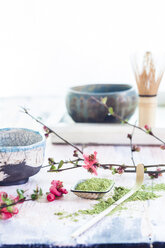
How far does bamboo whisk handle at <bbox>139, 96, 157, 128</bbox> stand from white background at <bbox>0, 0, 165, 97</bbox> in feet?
1.37

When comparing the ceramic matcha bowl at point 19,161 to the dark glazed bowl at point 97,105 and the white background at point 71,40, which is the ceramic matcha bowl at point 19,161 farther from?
the white background at point 71,40

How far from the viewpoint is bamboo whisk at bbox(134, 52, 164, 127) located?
1127mm

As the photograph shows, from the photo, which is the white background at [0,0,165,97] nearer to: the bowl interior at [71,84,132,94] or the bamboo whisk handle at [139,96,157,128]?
the bowl interior at [71,84,132,94]

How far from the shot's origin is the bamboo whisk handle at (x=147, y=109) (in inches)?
45.0

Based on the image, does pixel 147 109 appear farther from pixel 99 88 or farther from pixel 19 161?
pixel 19 161

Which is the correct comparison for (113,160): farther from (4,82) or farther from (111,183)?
(4,82)

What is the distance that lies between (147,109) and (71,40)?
57 cm

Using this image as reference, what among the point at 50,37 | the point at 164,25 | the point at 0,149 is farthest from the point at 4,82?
the point at 0,149

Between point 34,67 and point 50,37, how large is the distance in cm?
14

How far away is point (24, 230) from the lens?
669mm

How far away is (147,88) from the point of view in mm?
1138

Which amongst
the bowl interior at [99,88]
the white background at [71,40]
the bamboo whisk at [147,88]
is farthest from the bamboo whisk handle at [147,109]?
the white background at [71,40]

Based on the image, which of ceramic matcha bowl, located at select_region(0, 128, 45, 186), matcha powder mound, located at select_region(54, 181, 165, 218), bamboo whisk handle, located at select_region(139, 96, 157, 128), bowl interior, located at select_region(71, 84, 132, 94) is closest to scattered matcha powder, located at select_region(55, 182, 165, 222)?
matcha powder mound, located at select_region(54, 181, 165, 218)

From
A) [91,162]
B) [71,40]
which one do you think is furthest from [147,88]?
[71,40]
